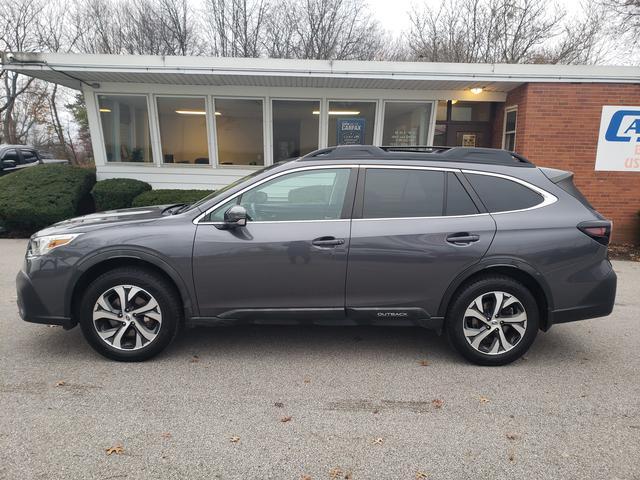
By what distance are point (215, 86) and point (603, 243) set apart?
885 cm

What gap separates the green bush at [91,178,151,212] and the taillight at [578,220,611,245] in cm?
882

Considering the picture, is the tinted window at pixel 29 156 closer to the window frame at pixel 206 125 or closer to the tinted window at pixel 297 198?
the window frame at pixel 206 125

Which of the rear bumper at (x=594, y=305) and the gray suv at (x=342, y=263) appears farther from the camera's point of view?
the rear bumper at (x=594, y=305)

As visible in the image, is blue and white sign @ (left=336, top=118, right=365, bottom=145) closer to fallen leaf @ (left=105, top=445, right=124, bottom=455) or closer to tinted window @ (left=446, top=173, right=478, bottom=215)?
tinted window @ (left=446, top=173, right=478, bottom=215)

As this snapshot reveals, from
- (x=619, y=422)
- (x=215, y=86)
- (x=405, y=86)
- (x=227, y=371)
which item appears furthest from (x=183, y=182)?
(x=619, y=422)

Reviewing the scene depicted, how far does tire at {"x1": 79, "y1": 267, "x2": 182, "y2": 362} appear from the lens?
3.54m

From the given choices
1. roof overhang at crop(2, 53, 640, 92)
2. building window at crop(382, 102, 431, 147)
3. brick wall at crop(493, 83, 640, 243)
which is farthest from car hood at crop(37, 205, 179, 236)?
brick wall at crop(493, 83, 640, 243)

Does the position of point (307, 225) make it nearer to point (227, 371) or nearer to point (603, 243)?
point (227, 371)

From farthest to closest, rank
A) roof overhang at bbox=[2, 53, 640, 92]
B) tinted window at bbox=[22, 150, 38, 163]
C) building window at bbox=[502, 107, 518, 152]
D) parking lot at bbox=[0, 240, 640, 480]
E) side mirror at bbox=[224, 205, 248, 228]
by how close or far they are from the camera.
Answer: tinted window at bbox=[22, 150, 38, 163]
building window at bbox=[502, 107, 518, 152]
roof overhang at bbox=[2, 53, 640, 92]
side mirror at bbox=[224, 205, 248, 228]
parking lot at bbox=[0, 240, 640, 480]

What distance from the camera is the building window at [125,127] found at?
10.4 meters

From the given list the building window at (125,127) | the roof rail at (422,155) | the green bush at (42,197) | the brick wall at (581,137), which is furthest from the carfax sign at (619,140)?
the green bush at (42,197)

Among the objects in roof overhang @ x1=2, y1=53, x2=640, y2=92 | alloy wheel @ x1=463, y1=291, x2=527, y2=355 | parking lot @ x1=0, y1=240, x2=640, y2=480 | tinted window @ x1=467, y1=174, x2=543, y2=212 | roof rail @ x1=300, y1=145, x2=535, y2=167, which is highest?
roof overhang @ x1=2, y1=53, x2=640, y2=92

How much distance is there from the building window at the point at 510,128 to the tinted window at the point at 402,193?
22.9 feet

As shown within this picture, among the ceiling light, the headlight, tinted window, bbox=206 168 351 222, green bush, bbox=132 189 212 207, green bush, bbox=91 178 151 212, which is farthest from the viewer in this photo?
the ceiling light
